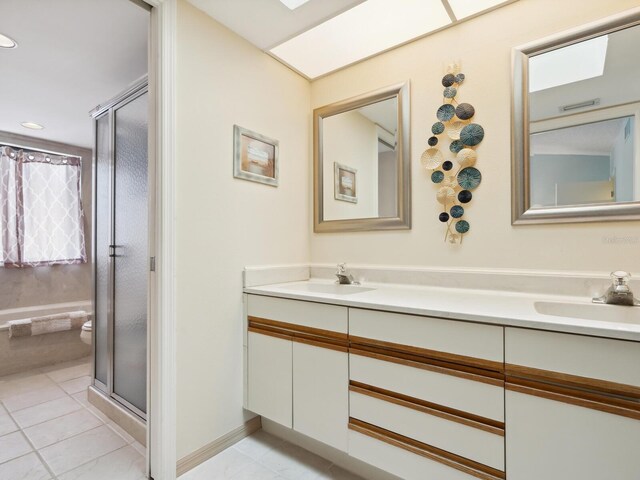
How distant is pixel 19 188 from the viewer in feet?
10.6

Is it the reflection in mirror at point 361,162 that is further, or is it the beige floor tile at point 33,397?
the beige floor tile at point 33,397

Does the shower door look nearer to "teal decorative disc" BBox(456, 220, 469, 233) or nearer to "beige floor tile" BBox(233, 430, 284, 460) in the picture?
"beige floor tile" BBox(233, 430, 284, 460)

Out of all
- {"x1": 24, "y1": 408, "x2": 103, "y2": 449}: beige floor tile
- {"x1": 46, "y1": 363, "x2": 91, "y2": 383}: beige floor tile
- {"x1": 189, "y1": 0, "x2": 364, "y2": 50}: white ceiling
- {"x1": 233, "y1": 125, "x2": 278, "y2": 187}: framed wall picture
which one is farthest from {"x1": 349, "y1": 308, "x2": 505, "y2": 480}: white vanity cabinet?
{"x1": 46, "y1": 363, "x2": 91, "y2": 383}: beige floor tile

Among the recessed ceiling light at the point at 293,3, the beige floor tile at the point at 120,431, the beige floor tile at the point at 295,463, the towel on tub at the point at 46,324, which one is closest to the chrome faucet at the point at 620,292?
the beige floor tile at the point at 295,463

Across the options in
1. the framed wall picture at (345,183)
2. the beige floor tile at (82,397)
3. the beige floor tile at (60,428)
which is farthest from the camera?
the beige floor tile at (82,397)

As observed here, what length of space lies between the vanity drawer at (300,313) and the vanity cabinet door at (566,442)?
701 millimetres

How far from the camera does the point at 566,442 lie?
97 centimetres

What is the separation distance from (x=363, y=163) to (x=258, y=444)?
1.79 meters

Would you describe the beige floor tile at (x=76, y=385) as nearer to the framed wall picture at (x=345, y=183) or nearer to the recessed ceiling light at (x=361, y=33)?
the framed wall picture at (x=345, y=183)

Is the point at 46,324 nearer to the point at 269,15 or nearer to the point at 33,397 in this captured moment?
the point at 33,397

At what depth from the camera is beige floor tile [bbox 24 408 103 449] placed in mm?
1871

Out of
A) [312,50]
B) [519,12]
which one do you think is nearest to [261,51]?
[312,50]

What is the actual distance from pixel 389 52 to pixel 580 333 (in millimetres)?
1808

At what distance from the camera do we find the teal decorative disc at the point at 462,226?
170 centimetres
